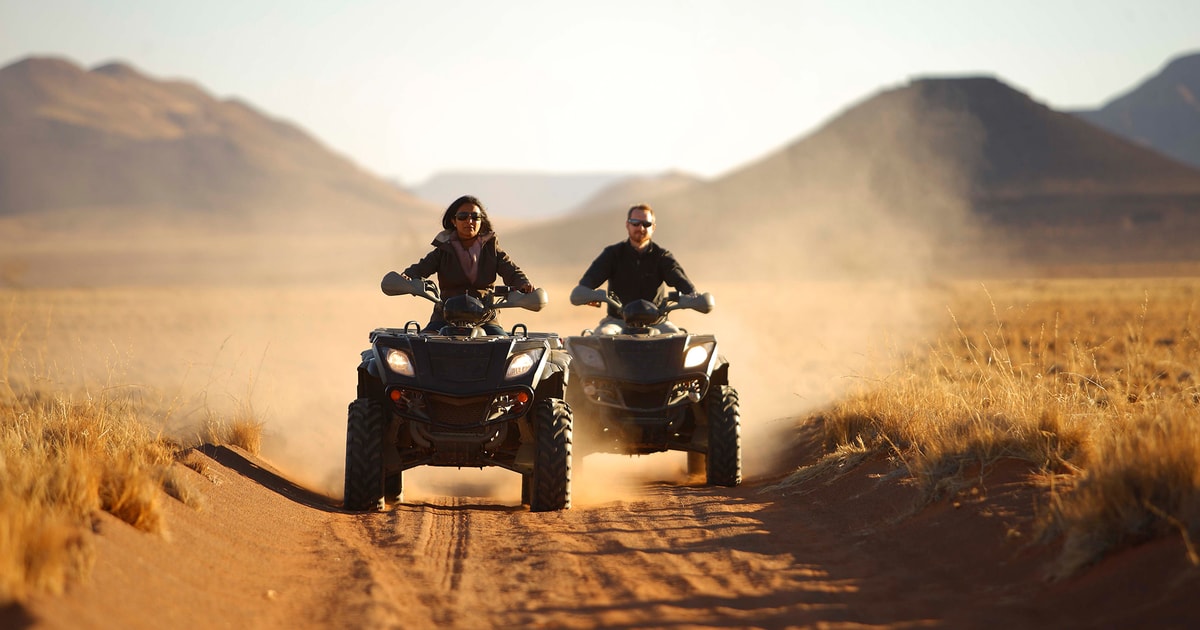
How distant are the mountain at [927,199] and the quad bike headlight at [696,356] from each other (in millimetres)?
75520

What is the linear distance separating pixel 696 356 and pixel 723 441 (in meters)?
0.77

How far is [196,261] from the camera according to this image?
378ft

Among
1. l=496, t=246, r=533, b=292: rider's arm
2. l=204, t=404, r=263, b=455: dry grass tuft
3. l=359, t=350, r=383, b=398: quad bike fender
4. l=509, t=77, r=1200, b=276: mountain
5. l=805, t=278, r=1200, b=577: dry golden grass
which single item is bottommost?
l=204, t=404, r=263, b=455: dry grass tuft

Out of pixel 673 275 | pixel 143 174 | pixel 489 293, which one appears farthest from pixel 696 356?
pixel 143 174

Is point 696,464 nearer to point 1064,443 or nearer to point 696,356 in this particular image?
point 696,356

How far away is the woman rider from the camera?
1127cm

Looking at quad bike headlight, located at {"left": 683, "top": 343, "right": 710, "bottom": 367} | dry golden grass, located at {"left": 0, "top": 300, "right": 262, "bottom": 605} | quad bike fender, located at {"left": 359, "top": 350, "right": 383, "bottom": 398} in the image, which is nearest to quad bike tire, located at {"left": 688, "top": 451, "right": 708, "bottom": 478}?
quad bike headlight, located at {"left": 683, "top": 343, "right": 710, "bottom": 367}

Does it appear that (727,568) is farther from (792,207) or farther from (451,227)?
(792,207)

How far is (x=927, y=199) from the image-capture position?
10944 centimetres

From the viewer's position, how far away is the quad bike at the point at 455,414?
32.7 ft

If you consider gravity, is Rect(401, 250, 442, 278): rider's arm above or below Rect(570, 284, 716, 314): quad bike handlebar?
above

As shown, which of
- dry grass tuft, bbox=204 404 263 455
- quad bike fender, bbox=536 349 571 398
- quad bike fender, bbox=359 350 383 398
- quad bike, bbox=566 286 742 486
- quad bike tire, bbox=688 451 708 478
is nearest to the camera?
quad bike fender, bbox=359 350 383 398

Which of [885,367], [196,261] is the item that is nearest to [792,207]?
[196,261]

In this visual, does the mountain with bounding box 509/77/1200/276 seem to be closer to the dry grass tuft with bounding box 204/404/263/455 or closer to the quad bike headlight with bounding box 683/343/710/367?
the quad bike headlight with bounding box 683/343/710/367
